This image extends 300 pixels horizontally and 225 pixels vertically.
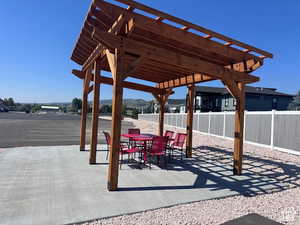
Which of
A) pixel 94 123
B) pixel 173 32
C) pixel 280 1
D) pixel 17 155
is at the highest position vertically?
pixel 280 1

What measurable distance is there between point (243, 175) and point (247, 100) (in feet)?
84.2

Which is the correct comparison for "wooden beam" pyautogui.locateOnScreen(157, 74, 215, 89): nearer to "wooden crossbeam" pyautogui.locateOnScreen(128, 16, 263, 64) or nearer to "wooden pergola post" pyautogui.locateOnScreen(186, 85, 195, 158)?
"wooden pergola post" pyautogui.locateOnScreen(186, 85, 195, 158)

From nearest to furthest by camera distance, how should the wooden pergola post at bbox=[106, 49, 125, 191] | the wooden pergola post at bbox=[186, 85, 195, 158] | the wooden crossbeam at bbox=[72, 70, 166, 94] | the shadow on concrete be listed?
the wooden pergola post at bbox=[106, 49, 125, 191], the shadow on concrete, the wooden pergola post at bbox=[186, 85, 195, 158], the wooden crossbeam at bbox=[72, 70, 166, 94]

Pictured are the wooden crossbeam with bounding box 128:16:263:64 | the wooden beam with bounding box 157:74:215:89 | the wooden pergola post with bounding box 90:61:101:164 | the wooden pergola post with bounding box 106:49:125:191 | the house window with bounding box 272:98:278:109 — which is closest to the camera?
the wooden crossbeam with bounding box 128:16:263:64

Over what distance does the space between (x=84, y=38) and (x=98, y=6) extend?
1999mm

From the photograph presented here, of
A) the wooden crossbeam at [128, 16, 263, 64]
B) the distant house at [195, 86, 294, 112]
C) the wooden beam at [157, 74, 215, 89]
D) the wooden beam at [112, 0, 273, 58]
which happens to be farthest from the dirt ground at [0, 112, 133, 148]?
the distant house at [195, 86, 294, 112]

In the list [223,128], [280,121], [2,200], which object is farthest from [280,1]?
[2,200]

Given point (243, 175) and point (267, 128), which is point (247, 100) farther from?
point (243, 175)

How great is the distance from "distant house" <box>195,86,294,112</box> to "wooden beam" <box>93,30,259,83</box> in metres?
24.0

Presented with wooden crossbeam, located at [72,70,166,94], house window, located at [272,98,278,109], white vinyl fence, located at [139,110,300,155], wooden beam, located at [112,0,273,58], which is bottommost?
white vinyl fence, located at [139,110,300,155]

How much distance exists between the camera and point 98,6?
3.45 meters

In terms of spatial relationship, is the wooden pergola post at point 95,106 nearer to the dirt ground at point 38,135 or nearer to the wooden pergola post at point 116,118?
the wooden pergola post at point 116,118

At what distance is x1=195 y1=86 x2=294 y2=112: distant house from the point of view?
28.5 m

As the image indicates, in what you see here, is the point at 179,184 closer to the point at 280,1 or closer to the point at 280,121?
the point at 280,121
